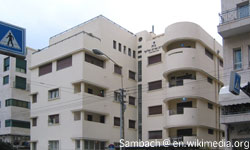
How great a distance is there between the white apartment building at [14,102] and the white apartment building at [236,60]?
32126 millimetres

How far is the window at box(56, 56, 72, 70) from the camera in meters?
35.7

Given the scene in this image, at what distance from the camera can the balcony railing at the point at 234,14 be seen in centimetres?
2275

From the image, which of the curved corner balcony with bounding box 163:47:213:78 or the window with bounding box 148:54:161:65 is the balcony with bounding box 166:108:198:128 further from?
the window with bounding box 148:54:161:65

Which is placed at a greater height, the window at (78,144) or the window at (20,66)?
the window at (20,66)

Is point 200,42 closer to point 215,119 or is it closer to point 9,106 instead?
point 215,119

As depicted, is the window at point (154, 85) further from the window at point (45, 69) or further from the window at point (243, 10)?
the window at point (243, 10)

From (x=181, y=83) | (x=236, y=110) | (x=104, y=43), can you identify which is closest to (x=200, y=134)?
(x=181, y=83)

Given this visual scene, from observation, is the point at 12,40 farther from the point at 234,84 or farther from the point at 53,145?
the point at 53,145

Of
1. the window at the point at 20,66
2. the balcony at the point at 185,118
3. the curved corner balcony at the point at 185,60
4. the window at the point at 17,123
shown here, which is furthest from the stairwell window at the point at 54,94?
the window at the point at 20,66

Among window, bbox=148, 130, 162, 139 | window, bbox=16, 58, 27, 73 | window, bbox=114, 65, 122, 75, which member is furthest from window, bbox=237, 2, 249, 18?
window, bbox=16, 58, 27, 73

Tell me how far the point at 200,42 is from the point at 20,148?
1077 inches

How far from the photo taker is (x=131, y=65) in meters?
40.3

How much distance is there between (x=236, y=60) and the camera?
23.0 metres

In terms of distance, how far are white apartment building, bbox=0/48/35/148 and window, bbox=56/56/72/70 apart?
12.8 m
